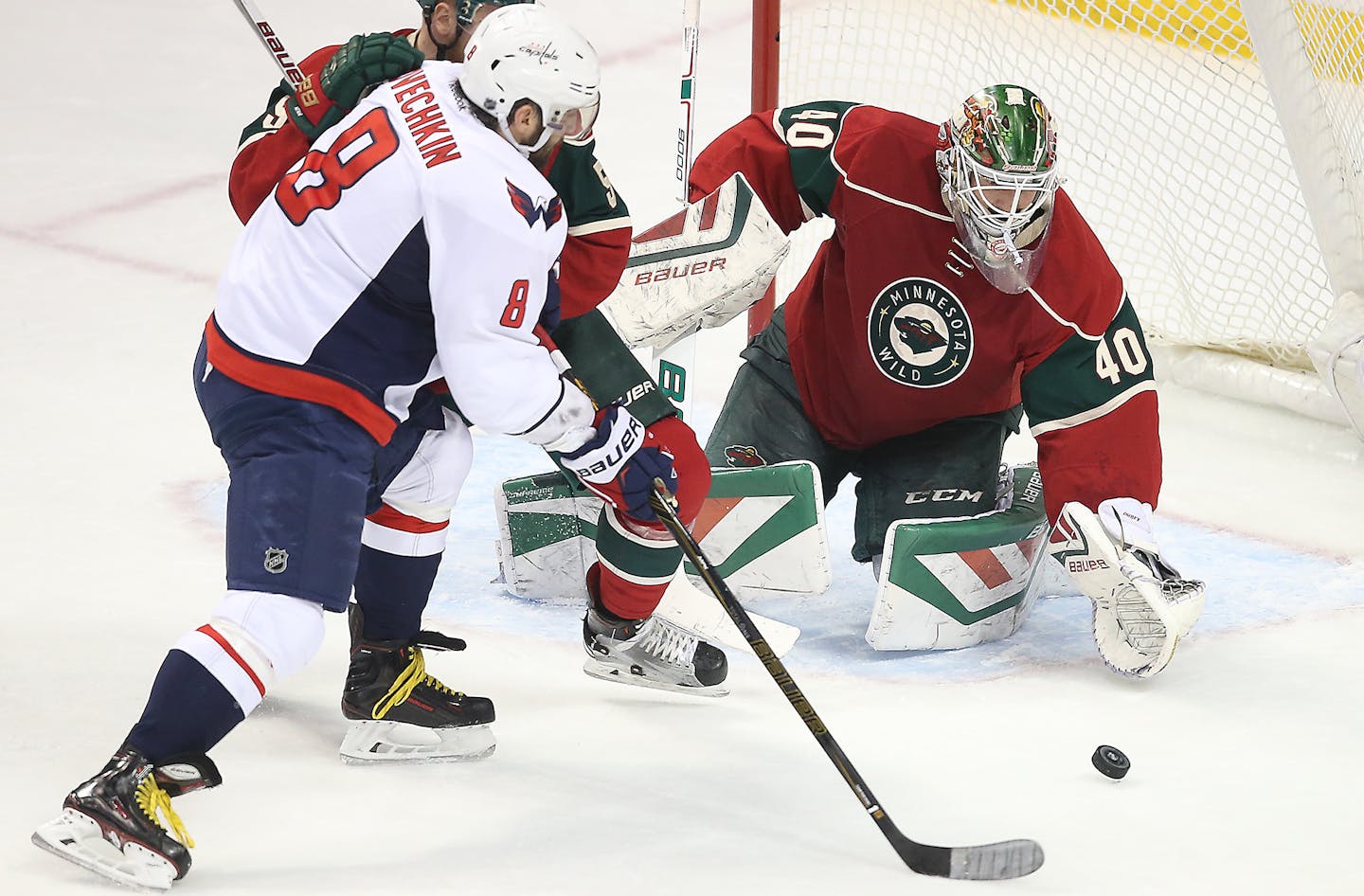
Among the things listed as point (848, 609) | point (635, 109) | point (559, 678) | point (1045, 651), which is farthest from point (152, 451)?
point (635, 109)

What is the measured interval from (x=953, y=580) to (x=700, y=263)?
2.34 feet

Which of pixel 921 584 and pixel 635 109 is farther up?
pixel 635 109

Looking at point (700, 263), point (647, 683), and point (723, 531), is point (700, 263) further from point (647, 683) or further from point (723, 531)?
point (647, 683)

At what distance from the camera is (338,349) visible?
2.33 meters

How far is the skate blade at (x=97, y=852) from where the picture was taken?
213 cm

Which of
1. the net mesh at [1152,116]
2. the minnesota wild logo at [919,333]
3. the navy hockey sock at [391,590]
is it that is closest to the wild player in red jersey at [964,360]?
the minnesota wild logo at [919,333]

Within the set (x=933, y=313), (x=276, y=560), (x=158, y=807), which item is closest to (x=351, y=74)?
(x=276, y=560)

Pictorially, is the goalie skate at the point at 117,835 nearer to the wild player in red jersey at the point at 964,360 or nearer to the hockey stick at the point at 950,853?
the hockey stick at the point at 950,853

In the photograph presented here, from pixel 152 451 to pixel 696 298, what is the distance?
1285 millimetres

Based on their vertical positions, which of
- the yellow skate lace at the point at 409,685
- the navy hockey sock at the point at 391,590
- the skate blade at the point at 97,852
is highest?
the navy hockey sock at the point at 391,590

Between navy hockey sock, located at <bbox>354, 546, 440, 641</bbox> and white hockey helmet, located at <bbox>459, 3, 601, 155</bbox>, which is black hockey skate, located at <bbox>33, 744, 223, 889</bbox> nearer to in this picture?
navy hockey sock, located at <bbox>354, 546, 440, 641</bbox>

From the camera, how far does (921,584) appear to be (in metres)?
3.08

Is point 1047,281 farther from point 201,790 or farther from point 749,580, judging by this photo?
point 201,790

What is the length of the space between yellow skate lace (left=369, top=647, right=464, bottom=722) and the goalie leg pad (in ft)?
2.57
